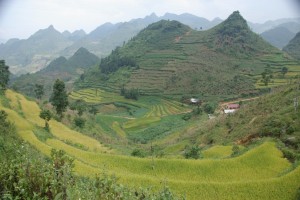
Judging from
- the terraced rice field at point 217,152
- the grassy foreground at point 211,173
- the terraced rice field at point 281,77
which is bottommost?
the terraced rice field at point 281,77

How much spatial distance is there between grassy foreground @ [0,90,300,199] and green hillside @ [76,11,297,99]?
181 ft

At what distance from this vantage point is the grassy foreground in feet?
41.4

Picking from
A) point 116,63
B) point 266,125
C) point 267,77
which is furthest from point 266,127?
point 116,63

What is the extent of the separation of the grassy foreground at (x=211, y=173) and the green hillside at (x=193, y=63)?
2174 inches

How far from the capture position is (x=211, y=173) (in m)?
14.9

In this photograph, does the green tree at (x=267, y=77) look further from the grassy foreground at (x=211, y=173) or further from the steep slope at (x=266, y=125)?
the grassy foreground at (x=211, y=173)

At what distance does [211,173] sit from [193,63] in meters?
75.0

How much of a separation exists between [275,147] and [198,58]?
249ft

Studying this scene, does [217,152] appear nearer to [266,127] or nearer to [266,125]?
[266,127]

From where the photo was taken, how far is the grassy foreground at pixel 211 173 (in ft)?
41.4

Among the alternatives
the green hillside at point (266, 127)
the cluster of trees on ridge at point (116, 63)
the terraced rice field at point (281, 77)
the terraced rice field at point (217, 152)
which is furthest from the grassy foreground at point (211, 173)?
the cluster of trees on ridge at point (116, 63)

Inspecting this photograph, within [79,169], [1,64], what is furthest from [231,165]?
[1,64]

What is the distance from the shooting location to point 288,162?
15500 mm

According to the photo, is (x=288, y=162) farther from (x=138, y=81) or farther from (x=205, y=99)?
(x=138, y=81)
